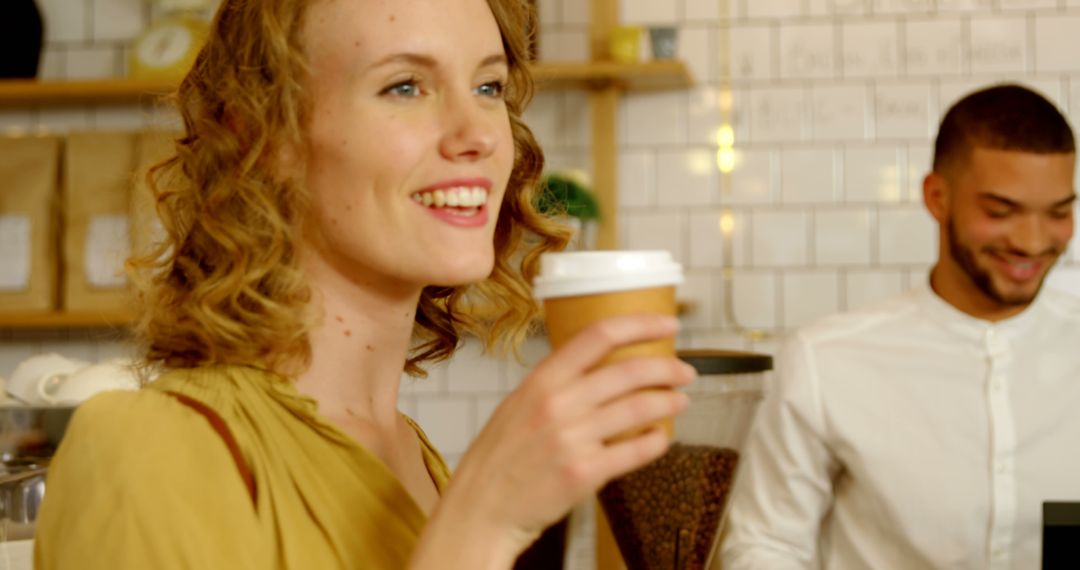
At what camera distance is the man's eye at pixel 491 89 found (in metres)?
1.06

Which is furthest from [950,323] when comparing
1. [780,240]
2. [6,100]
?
[6,100]

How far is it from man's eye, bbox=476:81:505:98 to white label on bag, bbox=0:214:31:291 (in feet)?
8.22

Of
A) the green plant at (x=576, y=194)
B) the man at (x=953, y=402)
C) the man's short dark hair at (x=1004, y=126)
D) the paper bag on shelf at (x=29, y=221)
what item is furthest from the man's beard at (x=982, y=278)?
the paper bag on shelf at (x=29, y=221)

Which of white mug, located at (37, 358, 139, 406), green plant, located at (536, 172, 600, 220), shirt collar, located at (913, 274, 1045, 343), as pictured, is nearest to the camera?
white mug, located at (37, 358, 139, 406)

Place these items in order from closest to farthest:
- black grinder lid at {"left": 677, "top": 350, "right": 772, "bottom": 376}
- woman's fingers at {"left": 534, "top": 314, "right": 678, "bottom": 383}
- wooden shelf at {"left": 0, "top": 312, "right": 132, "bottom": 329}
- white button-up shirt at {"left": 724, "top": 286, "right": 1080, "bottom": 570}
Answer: woman's fingers at {"left": 534, "top": 314, "right": 678, "bottom": 383}
black grinder lid at {"left": 677, "top": 350, "right": 772, "bottom": 376}
white button-up shirt at {"left": 724, "top": 286, "right": 1080, "bottom": 570}
wooden shelf at {"left": 0, "top": 312, "right": 132, "bottom": 329}

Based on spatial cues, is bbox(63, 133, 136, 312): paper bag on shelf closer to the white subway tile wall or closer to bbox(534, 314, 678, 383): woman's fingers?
the white subway tile wall

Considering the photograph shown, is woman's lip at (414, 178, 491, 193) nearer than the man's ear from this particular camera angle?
Yes

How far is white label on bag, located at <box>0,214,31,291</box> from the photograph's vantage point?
3.26 metres

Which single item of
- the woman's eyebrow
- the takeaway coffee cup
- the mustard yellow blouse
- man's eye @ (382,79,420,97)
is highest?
the woman's eyebrow

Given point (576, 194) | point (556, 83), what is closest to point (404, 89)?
point (576, 194)

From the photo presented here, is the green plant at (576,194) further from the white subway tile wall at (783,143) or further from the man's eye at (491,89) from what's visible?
the man's eye at (491,89)

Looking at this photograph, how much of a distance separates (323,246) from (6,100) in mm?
2640

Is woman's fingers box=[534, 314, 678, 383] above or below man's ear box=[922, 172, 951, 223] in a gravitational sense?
below

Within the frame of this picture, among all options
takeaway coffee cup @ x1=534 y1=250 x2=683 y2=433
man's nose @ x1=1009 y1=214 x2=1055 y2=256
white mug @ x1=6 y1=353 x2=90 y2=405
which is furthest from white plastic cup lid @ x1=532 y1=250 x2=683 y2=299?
man's nose @ x1=1009 y1=214 x2=1055 y2=256
